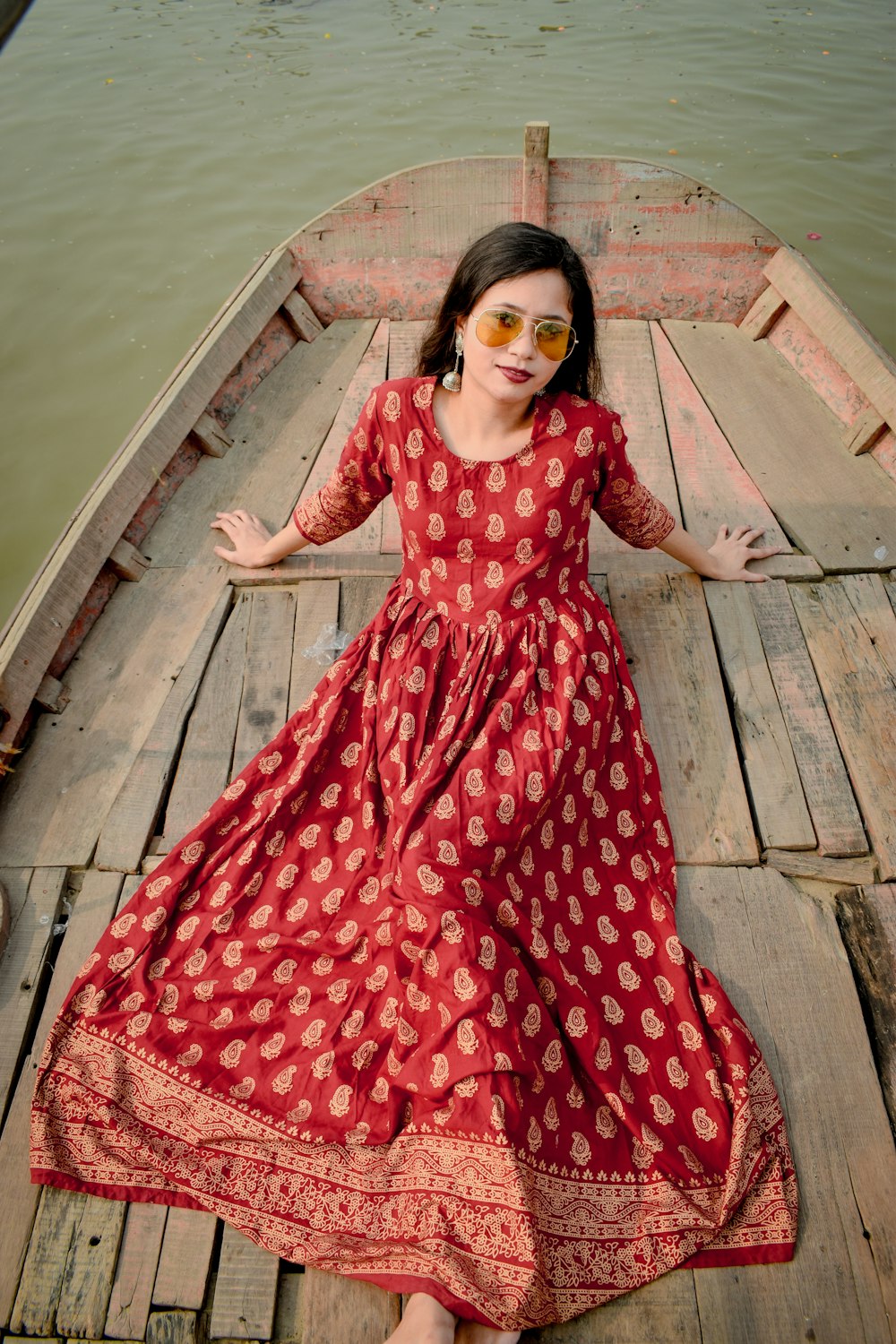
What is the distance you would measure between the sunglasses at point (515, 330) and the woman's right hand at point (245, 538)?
1.08 meters

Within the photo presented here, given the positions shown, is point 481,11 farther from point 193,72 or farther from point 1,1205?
point 1,1205

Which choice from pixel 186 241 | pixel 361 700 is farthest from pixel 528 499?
pixel 186 241

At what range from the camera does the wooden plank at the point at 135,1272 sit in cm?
161

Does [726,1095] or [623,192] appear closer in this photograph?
[726,1095]

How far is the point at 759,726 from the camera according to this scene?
247cm

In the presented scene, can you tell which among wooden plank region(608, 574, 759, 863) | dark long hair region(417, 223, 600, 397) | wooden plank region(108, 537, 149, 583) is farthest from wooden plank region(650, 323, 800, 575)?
wooden plank region(108, 537, 149, 583)

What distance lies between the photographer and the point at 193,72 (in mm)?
7812

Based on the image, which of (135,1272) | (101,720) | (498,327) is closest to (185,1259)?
(135,1272)

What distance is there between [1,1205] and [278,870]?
824 mm

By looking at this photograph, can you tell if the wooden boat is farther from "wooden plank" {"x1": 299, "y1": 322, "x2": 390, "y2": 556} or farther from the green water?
the green water

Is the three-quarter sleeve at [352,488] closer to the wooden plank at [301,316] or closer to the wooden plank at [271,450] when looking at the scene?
the wooden plank at [271,450]

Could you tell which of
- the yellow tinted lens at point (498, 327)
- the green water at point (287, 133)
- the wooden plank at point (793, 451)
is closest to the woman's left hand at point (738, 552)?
the wooden plank at point (793, 451)

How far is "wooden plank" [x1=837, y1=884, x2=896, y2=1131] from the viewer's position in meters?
1.90

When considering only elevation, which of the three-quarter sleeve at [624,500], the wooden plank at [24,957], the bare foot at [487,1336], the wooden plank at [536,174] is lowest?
the bare foot at [487,1336]
